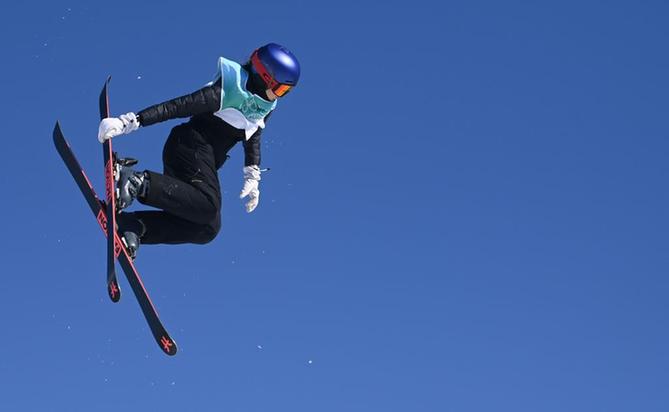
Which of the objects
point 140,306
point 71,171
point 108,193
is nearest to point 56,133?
point 71,171

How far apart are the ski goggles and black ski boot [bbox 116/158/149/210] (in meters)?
1.66

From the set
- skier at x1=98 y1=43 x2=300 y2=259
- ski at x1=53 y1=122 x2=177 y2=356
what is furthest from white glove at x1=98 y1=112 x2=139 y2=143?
ski at x1=53 y1=122 x2=177 y2=356

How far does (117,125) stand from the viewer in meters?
11.4

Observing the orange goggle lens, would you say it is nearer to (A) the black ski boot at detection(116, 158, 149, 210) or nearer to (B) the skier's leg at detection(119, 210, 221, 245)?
(B) the skier's leg at detection(119, 210, 221, 245)

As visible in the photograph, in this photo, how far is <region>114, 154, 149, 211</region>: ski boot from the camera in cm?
1187

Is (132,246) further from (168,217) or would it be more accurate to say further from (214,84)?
(214,84)

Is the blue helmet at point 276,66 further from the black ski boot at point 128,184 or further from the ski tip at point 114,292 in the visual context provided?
the ski tip at point 114,292

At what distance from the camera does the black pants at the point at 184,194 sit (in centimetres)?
1204

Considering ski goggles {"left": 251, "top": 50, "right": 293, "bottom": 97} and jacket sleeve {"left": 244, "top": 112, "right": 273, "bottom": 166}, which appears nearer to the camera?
ski goggles {"left": 251, "top": 50, "right": 293, "bottom": 97}

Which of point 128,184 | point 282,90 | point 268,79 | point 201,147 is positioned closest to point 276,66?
point 268,79

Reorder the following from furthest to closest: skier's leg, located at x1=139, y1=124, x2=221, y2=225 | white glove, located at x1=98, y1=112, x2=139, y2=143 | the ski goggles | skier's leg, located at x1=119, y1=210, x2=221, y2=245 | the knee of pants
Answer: the knee of pants → skier's leg, located at x1=119, y1=210, x2=221, y2=245 → the ski goggles → skier's leg, located at x1=139, y1=124, x2=221, y2=225 → white glove, located at x1=98, y1=112, x2=139, y2=143

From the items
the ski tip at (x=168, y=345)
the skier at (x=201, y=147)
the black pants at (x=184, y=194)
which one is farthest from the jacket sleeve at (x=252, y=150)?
the ski tip at (x=168, y=345)

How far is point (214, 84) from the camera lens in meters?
12.2

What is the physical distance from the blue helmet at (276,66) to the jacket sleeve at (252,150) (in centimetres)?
110
